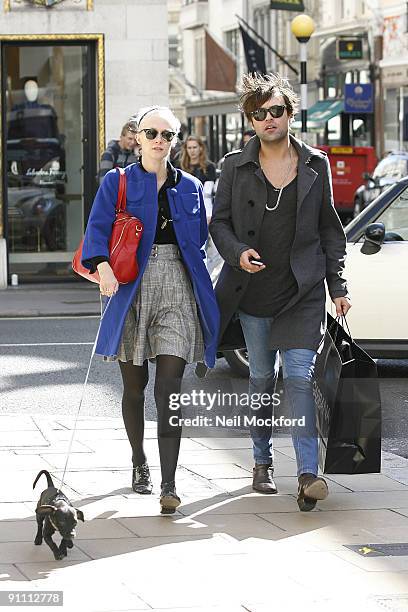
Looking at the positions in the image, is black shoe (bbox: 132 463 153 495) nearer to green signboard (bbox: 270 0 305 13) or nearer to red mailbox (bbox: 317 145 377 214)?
red mailbox (bbox: 317 145 377 214)

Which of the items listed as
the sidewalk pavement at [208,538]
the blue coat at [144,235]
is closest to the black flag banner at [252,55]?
the sidewalk pavement at [208,538]

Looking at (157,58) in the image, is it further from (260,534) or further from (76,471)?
(260,534)

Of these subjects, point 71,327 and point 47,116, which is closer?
point 71,327

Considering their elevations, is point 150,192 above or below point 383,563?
above

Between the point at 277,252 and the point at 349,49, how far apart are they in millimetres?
39207

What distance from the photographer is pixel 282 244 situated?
6.97 meters

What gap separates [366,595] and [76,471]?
8.94 ft

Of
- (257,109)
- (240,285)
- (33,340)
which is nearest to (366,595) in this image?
(240,285)

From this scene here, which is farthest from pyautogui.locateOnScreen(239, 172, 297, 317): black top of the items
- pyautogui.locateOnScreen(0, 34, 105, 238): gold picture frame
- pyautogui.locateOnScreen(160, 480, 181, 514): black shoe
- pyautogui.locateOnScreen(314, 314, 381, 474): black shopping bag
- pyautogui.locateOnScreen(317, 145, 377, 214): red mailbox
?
pyautogui.locateOnScreen(317, 145, 377, 214): red mailbox

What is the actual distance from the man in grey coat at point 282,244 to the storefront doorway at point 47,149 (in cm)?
1246

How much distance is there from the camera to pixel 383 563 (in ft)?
19.0

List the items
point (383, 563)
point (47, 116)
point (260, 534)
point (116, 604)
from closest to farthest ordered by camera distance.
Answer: point (116, 604) < point (383, 563) < point (260, 534) < point (47, 116)

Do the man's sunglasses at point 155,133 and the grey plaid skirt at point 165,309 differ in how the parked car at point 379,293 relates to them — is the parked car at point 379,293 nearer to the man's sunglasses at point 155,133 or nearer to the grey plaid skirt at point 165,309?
the grey plaid skirt at point 165,309

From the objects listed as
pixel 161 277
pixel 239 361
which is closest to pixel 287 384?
pixel 161 277
